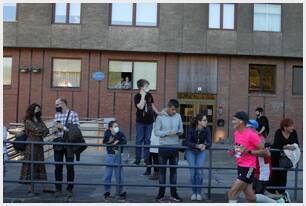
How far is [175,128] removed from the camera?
28.5ft

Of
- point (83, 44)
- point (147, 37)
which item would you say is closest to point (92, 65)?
point (83, 44)

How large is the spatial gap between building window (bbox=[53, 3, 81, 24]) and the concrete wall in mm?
269

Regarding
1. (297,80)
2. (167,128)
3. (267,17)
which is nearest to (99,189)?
(167,128)

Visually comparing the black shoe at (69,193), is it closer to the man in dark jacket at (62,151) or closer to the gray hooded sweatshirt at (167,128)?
the man in dark jacket at (62,151)

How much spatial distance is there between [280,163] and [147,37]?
49.9 feet

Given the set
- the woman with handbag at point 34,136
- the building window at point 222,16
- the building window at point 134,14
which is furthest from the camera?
the building window at point 222,16

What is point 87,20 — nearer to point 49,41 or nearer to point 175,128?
point 49,41

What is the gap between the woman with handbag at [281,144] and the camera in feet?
27.1

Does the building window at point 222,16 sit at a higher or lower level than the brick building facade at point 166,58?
higher

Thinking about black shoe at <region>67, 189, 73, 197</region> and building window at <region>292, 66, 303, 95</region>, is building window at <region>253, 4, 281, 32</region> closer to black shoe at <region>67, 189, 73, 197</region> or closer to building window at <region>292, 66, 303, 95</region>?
building window at <region>292, 66, 303, 95</region>

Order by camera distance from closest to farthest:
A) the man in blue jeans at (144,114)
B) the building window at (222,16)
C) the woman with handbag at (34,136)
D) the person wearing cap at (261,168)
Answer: the person wearing cap at (261,168)
the woman with handbag at (34,136)
the man in blue jeans at (144,114)
the building window at (222,16)

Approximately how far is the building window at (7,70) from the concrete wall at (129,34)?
3.21 ft

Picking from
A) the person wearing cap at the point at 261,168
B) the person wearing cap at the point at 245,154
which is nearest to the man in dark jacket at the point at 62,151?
the person wearing cap at the point at 245,154

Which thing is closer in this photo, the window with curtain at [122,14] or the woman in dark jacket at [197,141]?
the woman in dark jacket at [197,141]
